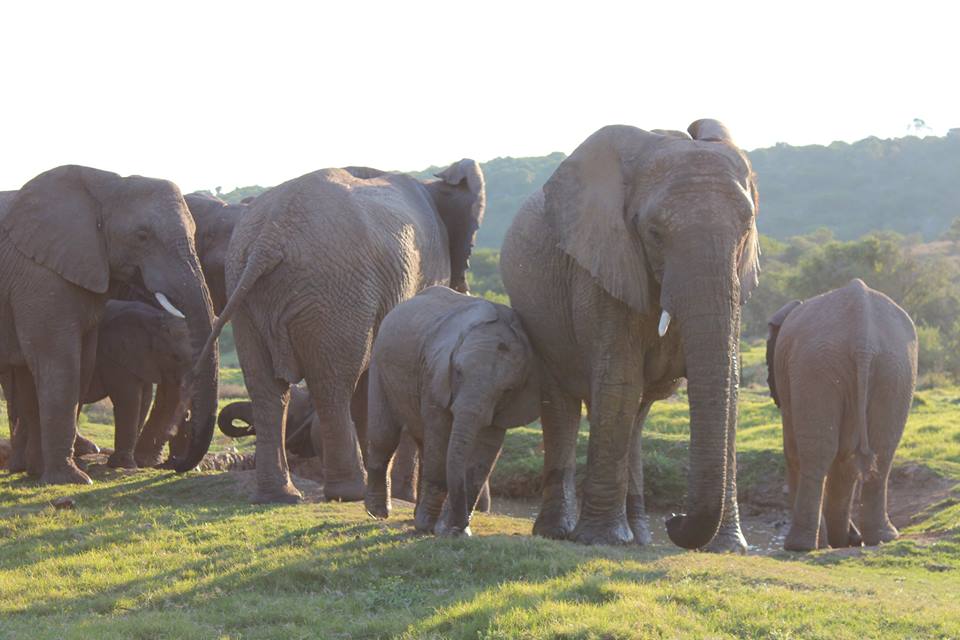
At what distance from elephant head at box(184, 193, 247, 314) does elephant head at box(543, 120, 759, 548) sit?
6049mm

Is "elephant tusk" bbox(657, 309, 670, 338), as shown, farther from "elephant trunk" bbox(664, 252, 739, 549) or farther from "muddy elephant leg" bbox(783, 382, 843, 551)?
"muddy elephant leg" bbox(783, 382, 843, 551)

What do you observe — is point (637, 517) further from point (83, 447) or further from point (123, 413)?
point (83, 447)

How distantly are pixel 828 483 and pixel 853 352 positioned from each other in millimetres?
1237

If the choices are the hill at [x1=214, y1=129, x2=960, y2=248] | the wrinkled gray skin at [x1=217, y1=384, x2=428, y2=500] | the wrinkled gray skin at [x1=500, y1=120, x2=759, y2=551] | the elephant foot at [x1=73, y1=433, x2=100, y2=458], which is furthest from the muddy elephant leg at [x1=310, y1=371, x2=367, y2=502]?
the hill at [x1=214, y1=129, x2=960, y2=248]

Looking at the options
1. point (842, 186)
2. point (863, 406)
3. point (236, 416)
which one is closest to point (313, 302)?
point (863, 406)

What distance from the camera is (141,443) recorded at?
558 inches

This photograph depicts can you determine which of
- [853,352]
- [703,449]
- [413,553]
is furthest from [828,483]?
[413,553]

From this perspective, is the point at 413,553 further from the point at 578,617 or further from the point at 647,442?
the point at 647,442

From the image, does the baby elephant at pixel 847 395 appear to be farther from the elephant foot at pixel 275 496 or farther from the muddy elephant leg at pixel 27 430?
the muddy elephant leg at pixel 27 430

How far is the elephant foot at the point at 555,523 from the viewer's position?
9570mm

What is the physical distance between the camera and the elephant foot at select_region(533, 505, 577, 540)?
31.4 feet

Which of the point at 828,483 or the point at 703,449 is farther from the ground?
the point at 703,449

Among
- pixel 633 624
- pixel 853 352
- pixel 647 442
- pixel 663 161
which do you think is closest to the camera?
pixel 633 624

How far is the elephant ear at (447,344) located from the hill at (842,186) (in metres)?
79.9
